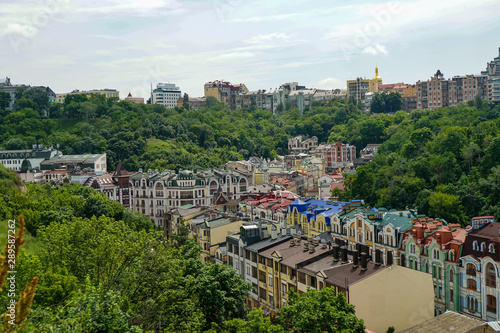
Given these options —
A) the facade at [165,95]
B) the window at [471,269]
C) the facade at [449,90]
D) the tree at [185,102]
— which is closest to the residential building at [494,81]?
the facade at [449,90]

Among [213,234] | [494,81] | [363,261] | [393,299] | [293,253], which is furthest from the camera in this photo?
[494,81]

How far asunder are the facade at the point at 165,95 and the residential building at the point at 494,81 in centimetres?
10060

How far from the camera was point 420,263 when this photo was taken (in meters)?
35.2

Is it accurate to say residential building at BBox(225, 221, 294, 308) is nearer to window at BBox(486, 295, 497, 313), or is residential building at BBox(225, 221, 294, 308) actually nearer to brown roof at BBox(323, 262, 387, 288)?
brown roof at BBox(323, 262, 387, 288)

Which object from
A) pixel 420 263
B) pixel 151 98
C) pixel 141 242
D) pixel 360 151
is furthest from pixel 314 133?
pixel 141 242

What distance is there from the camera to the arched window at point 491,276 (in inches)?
1189

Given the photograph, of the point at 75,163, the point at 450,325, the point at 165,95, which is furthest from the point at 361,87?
the point at 450,325

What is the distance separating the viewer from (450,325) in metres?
21.9

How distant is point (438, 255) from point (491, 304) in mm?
4661

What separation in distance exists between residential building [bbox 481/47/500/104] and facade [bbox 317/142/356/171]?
28.8 m

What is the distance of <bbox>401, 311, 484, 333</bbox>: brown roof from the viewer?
21.2 m

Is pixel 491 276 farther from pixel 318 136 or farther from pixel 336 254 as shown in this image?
pixel 318 136

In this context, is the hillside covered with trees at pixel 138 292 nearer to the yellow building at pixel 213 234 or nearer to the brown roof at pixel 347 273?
the brown roof at pixel 347 273

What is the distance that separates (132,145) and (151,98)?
95.5 metres
